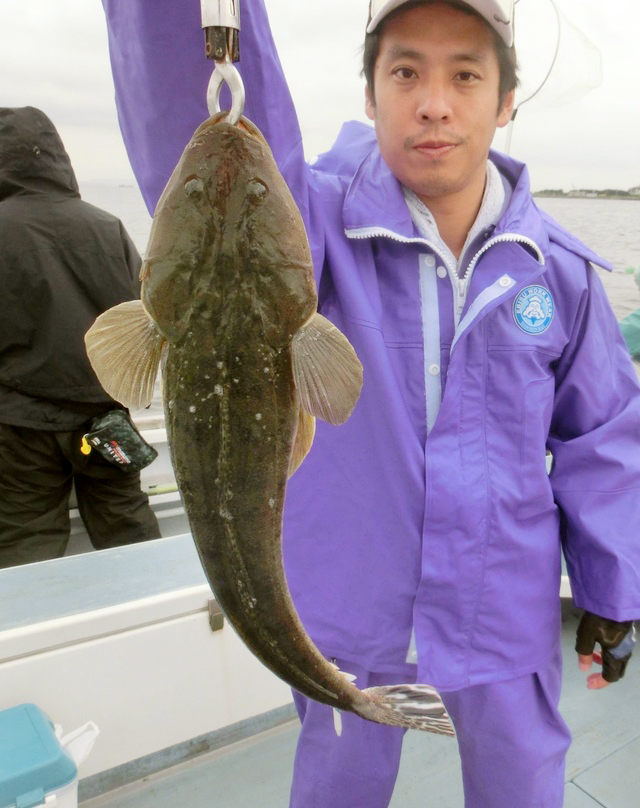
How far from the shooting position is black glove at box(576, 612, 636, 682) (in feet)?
7.63

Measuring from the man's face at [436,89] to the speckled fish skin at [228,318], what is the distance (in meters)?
0.85

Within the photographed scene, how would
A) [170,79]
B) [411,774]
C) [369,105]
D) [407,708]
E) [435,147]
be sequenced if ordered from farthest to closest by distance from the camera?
[411,774] < [369,105] < [435,147] < [407,708] < [170,79]

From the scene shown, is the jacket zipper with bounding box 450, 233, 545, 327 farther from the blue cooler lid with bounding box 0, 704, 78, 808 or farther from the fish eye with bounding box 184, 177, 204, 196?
the blue cooler lid with bounding box 0, 704, 78, 808

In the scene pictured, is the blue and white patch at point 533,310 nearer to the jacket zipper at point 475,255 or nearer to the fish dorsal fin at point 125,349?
the jacket zipper at point 475,255

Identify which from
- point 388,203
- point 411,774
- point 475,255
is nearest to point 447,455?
point 475,255

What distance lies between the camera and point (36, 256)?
13.7 feet

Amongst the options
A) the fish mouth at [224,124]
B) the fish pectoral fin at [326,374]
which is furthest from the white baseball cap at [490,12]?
the fish pectoral fin at [326,374]

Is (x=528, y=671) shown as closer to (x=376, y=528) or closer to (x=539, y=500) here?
(x=539, y=500)

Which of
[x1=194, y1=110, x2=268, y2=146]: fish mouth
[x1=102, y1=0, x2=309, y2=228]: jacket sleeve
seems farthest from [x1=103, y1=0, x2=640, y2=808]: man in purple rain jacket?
[x1=194, y1=110, x2=268, y2=146]: fish mouth

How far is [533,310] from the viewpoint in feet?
7.14

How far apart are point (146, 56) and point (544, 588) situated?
194 cm

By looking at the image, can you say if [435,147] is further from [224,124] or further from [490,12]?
[224,124]

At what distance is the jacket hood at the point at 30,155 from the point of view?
4.05 m

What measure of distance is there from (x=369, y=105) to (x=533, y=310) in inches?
33.0
